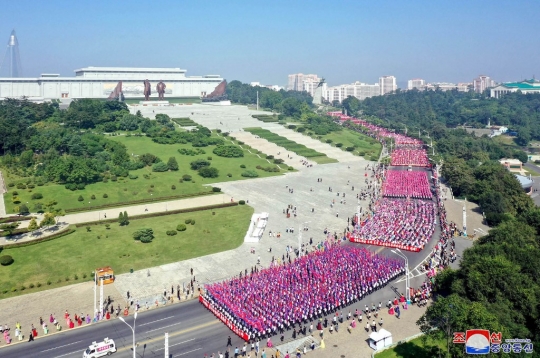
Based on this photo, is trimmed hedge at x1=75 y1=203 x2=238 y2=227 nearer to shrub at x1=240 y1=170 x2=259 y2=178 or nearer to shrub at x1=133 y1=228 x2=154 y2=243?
shrub at x1=133 y1=228 x2=154 y2=243

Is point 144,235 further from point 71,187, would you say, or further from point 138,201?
point 71,187

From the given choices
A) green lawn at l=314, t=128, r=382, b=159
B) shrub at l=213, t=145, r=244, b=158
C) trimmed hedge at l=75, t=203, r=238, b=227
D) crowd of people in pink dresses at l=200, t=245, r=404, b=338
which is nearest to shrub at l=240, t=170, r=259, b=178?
shrub at l=213, t=145, r=244, b=158

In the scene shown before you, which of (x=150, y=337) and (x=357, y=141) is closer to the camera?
(x=150, y=337)

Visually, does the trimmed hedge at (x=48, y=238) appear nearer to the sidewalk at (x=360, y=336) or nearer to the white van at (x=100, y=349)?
the white van at (x=100, y=349)

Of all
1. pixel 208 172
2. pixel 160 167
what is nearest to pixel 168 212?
pixel 208 172

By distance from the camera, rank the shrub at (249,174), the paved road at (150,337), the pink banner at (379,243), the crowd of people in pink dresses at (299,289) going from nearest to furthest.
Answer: the paved road at (150,337) < the crowd of people in pink dresses at (299,289) < the pink banner at (379,243) < the shrub at (249,174)

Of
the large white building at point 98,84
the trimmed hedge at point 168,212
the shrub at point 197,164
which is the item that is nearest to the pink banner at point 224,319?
the trimmed hedge at point 168,212
